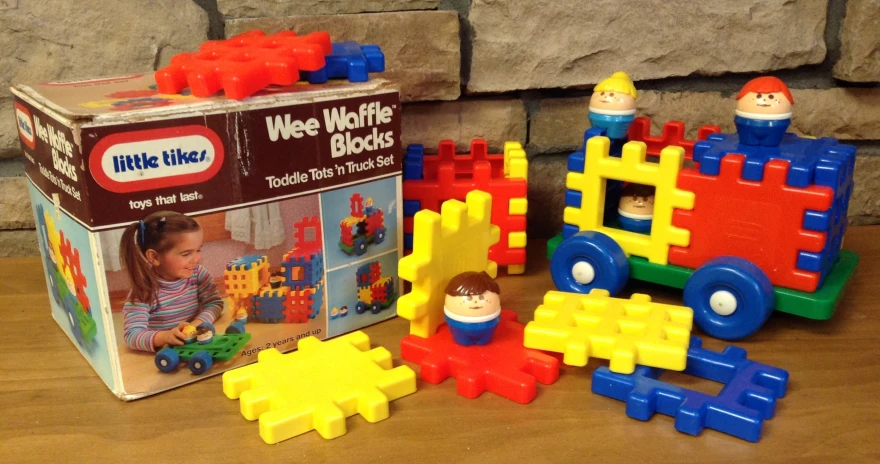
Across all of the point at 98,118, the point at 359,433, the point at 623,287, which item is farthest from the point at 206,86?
the point at 623,287

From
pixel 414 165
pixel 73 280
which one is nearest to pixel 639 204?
pixel 414 165

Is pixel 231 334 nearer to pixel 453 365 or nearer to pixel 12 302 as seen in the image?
pixel 453 365

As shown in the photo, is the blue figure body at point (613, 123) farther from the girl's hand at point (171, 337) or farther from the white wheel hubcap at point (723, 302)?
the girl's hand at point (171, 337)

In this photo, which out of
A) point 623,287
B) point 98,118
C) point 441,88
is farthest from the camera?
point 441,88

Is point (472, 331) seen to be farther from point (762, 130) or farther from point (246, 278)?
point (762, 130)

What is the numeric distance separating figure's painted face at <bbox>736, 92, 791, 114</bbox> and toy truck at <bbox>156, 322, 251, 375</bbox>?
23.7 inches

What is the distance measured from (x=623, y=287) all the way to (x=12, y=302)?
0.76 meters

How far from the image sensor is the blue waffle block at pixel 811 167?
81 centimetres

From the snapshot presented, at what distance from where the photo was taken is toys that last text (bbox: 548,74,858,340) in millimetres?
820

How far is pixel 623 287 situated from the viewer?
3.08ft

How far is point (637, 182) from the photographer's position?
0.91m

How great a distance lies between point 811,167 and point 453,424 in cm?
47

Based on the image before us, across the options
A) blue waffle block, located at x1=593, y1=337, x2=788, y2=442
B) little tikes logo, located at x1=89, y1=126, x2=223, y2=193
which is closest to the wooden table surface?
blue waffle block, located at x1=593, y1=337, x2=788, y2=442

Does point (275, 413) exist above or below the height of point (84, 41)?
below
